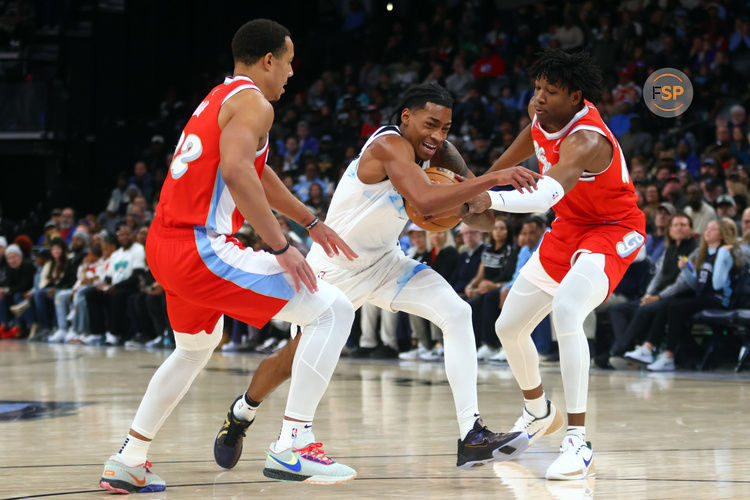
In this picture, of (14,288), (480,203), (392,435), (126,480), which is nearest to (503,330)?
(480,203)

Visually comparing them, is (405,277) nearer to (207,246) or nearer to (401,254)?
(401,254)

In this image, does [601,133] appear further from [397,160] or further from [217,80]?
[217,80]

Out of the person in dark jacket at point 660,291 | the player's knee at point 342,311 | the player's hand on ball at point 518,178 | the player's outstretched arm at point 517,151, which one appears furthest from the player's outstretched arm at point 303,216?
the person in dark jacket at point 660,291

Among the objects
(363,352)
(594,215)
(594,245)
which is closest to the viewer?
(594,245)

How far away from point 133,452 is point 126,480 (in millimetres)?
120

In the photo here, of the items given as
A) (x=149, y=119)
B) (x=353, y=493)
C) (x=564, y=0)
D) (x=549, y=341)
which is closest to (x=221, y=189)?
(x=353, y=493)

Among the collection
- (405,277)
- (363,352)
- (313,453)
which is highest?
(405,277)

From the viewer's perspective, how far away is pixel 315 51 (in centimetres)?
1947

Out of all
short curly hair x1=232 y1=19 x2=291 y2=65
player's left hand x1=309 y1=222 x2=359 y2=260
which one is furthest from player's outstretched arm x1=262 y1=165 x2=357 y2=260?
short curly hair x1=232 y1=19 x2=291 y2=65

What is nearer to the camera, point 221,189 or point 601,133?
point 221,189

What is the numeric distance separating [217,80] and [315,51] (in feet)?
6.54

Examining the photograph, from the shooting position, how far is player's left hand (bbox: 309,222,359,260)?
4289 millimetres

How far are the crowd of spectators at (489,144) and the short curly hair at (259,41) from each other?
595cm

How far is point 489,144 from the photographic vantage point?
13.5m
